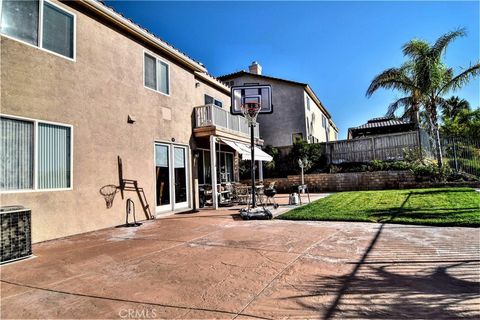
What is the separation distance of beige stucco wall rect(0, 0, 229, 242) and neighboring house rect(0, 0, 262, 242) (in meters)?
0.03

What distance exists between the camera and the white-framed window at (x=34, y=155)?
717cm

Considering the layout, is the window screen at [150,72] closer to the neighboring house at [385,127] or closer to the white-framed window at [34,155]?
the white-framed window at [34,155]

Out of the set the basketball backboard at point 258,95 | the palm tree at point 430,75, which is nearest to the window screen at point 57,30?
the basketball backboard at point 258,95

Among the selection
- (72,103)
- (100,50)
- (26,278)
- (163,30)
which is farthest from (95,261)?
(163,30)

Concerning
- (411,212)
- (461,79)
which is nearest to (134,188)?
(411,212)

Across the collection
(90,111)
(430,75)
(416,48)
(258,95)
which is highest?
(416,48)

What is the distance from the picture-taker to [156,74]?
12.6 m

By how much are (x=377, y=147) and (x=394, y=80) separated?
5.16 m

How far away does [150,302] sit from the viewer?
383cm

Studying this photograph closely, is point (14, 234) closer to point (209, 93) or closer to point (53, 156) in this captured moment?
point (53, 156)

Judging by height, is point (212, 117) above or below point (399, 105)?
below

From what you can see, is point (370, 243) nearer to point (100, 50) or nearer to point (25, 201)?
point (25, 201)

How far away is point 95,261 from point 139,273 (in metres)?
1.45

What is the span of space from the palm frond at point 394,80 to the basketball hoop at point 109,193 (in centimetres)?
1788
